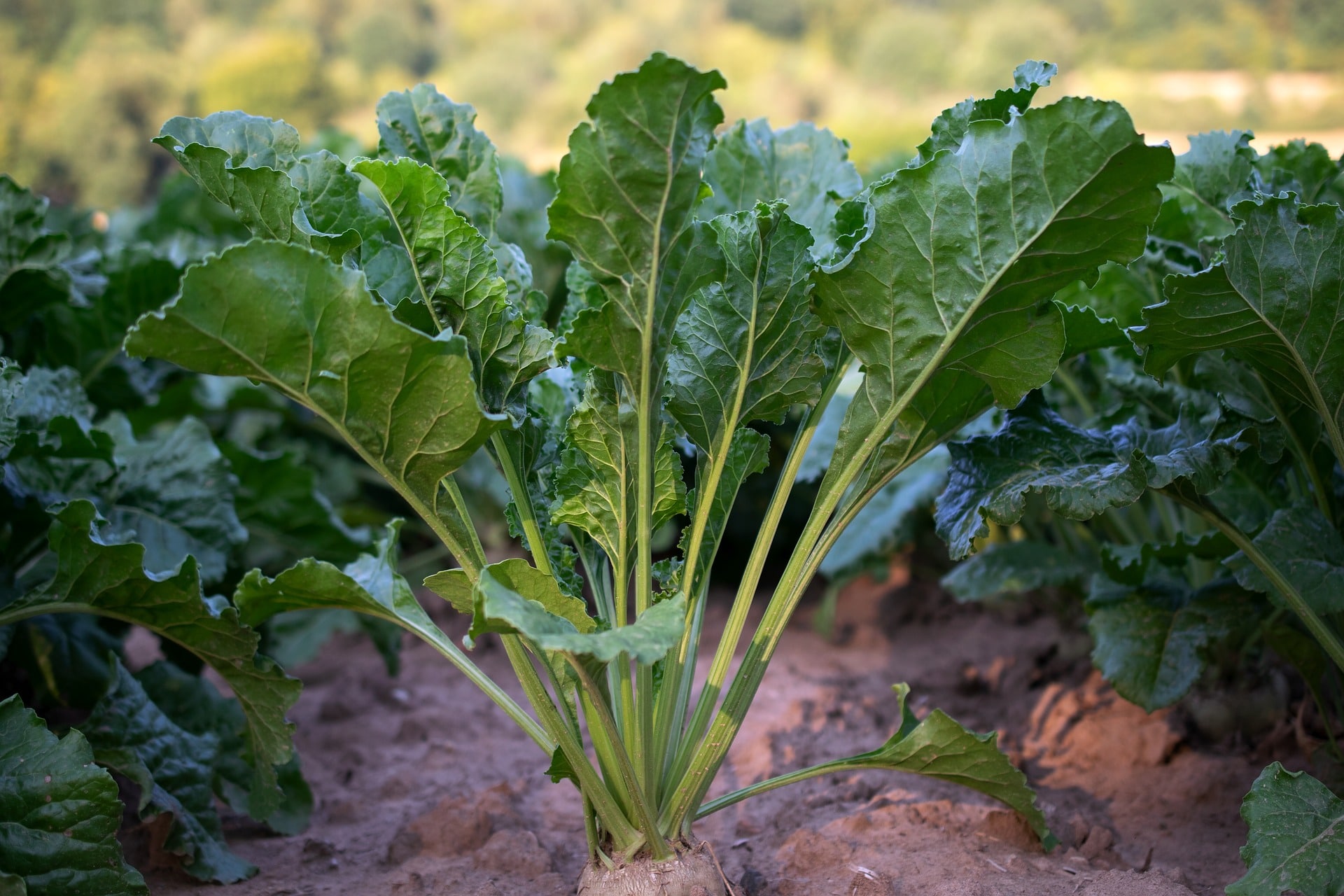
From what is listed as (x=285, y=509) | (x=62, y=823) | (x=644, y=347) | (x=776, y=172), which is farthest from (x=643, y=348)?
(x=285, y=509)

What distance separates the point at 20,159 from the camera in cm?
2480

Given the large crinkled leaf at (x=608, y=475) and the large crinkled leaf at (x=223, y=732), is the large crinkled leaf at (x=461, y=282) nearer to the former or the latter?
the large crinkled leaf at (x=608, y=475)

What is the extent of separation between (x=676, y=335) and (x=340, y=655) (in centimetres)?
213

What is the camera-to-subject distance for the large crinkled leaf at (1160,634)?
175 cm

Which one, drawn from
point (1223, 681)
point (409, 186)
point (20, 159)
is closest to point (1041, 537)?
point (1223, 681)

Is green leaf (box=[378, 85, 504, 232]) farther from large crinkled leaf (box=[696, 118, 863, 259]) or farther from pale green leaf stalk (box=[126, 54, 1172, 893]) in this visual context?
large crinkled leaf (box=[696, 118, 863, 259])

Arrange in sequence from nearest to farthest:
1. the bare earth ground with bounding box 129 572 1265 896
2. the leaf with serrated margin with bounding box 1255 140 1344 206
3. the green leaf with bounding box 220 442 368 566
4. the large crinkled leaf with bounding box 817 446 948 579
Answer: the bare earth ground with bounding box 129 572 1265 896 < the leaf with serrated margin with bounding box 1255 140 1344 206 < the green leaf with bounding box 220 442 368 566 < the large crinkled leaf with bounding box 817 446 948 579

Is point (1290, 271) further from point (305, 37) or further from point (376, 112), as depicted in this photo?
point (305, 37)

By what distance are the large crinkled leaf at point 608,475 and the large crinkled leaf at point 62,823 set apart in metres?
0.74

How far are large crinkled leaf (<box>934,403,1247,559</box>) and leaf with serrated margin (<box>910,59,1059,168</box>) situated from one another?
0.48 m

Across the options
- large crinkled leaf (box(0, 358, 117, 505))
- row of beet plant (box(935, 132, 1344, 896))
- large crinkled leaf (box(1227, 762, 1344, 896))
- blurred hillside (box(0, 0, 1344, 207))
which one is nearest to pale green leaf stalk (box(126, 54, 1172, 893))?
row of beet plant (box(935, 132, 1344, 896))

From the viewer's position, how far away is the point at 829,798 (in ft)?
6.31

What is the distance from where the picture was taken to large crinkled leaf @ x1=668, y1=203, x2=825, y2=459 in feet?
4.44

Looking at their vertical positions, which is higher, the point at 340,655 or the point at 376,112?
the point at 376,112
